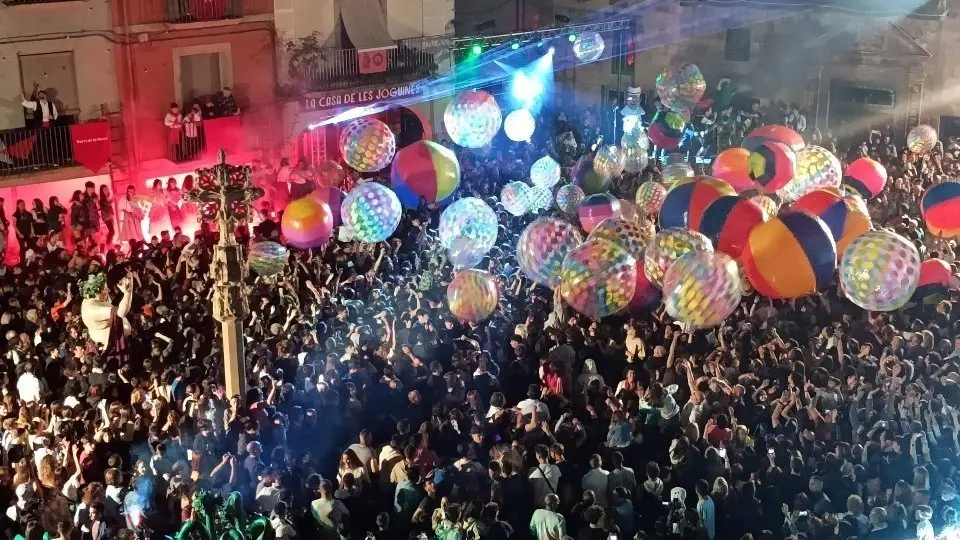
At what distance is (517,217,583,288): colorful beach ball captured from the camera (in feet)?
36.1

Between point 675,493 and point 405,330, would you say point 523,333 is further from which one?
point 675,493

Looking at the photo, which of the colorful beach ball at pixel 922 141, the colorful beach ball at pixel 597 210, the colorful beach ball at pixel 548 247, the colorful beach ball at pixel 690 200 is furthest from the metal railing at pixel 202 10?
the colorful beach ball at pixel 922 141

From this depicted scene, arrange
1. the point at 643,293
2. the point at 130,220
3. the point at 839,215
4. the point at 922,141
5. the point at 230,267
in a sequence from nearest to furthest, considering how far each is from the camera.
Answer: the point at 230,267 → the point at 643,293 → the point at 839,215 → the point at 130,220 → the point at 922,141

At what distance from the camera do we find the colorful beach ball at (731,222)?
36.7 feet

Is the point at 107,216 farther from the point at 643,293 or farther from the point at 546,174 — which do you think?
the point at 643,293

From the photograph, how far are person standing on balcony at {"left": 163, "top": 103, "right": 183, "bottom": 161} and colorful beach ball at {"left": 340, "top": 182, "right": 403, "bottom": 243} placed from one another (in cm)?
668

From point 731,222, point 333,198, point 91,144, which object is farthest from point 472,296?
point 91,144

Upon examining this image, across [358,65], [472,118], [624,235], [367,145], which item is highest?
[472,118]

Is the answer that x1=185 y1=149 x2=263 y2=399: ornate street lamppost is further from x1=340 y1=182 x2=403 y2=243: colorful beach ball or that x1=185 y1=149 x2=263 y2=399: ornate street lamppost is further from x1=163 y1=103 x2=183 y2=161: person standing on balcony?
x1=163 y1=103 x2=183 y2=161: person standing on balcony

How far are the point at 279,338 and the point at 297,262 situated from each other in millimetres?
1819

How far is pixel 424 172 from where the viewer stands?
14094 mm

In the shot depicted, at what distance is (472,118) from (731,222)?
14.0ft

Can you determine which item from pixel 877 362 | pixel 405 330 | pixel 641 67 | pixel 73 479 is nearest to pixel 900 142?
pixel 641 67

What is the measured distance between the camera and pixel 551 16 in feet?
92.4
